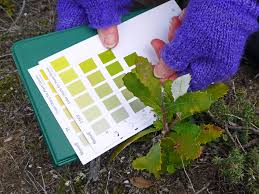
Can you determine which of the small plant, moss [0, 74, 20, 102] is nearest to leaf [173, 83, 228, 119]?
the small plant

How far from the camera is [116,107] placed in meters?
1.37

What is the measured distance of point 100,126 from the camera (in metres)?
1.34

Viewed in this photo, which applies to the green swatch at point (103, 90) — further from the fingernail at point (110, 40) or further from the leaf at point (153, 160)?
the leaf at point (153, 160)

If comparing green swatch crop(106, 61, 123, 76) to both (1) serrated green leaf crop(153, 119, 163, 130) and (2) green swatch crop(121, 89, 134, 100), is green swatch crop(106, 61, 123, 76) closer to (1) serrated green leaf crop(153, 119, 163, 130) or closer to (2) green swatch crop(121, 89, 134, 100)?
(2) green swatch crop(121, 89, 134, 100)

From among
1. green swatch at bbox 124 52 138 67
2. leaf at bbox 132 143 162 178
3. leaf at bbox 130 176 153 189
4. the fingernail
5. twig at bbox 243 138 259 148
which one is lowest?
twig at bbox 243 138 259 148

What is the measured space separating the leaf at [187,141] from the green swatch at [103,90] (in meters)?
0.25

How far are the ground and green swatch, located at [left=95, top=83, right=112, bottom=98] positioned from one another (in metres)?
0.18

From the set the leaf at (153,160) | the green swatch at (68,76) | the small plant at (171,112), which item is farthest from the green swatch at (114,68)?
the leaf at (153,160)

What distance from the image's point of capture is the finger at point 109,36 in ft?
4.72

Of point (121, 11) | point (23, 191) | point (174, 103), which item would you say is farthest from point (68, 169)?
point (121, 11)

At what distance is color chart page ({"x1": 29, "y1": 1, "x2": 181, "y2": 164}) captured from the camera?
1336 millimetres

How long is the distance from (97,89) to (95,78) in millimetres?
38

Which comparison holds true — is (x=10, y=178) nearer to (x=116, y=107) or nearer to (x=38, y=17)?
(x=116, y=107)

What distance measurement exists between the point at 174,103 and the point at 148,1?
23.9 inches
